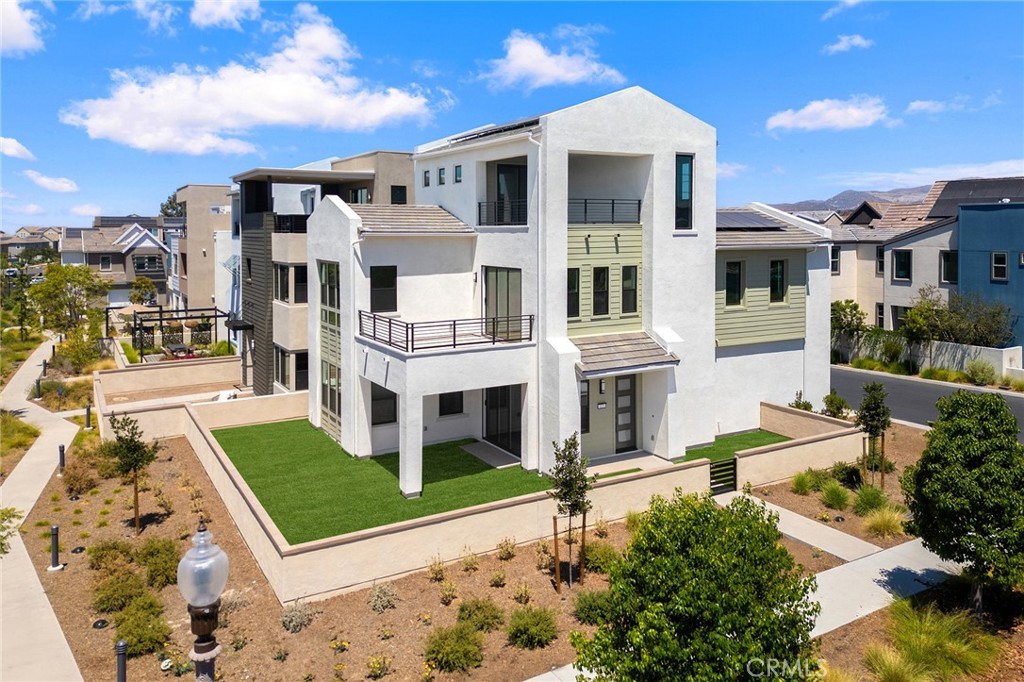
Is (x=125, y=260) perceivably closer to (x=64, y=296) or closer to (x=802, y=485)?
(x=64, y=296)

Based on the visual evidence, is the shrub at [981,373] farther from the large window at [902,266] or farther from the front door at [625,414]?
the front door at [625,414]

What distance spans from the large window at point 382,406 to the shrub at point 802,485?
1126 centimetres

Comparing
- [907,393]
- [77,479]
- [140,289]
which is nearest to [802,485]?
[907,393]

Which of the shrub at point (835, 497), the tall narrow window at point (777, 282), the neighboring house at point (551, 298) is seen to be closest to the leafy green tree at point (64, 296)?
the neighboring house at point (551, 298)

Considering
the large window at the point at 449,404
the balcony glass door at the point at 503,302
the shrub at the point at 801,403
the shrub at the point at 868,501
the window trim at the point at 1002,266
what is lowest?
the shrub at the point at 868,501

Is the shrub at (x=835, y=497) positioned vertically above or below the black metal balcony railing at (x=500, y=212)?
below

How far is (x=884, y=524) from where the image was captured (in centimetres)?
1736

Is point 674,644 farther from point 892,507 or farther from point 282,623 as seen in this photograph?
point 892,507

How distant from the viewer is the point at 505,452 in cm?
2197

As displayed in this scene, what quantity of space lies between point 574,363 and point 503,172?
6815 millimetres

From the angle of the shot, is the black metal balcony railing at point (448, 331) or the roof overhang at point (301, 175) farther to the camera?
the roof overhang at point (301, 175)

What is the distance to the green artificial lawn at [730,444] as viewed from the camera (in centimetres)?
2202

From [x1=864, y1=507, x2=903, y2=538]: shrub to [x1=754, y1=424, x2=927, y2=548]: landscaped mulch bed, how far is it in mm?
138

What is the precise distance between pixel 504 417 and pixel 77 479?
38.9 feet
